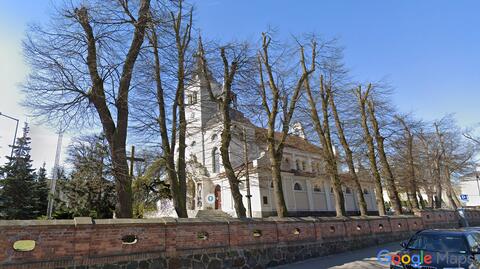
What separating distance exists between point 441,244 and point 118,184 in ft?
33.1

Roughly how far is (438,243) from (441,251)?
38cm

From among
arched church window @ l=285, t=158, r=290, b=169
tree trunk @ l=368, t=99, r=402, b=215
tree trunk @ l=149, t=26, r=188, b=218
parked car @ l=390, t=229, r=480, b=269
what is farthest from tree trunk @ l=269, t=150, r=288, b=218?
arched church window @ l=285, t=158, r=290, b=169

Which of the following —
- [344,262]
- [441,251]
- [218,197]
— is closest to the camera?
[441,251]

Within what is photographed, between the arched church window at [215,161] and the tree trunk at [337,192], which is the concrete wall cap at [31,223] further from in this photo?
the arched church window at [215,161]

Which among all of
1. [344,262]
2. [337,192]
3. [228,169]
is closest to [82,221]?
[228,169]

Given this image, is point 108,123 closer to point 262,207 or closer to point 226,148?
point 226,148

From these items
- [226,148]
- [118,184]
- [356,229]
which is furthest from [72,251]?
[356,229]

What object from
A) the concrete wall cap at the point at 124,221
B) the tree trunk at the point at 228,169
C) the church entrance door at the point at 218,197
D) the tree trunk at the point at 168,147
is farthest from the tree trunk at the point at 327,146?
the church entrance door at the point at 218,197

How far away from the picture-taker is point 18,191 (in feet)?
102

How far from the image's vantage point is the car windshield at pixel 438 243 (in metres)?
8.41

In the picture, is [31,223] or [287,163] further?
[287,163]

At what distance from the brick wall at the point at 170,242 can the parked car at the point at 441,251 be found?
178 inches

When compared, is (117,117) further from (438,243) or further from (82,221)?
(438,243)

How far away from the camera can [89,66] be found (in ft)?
39.8
